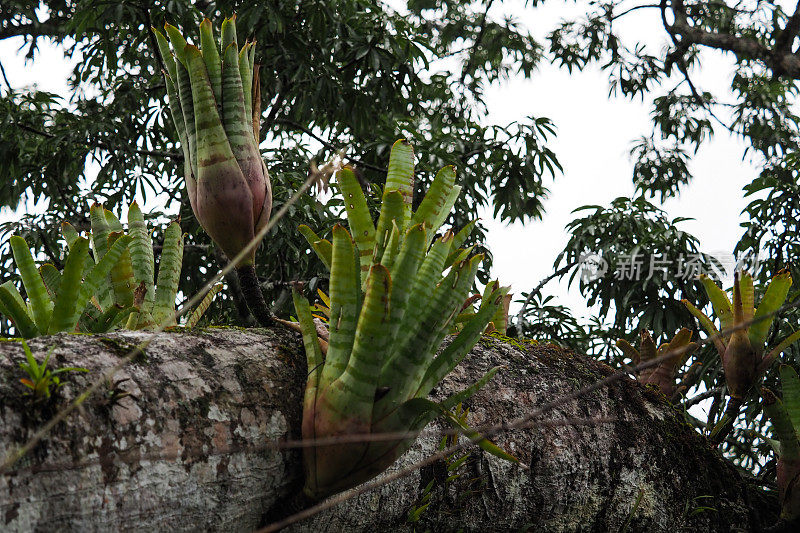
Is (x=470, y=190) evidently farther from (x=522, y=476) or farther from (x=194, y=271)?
(x=522, y=476)

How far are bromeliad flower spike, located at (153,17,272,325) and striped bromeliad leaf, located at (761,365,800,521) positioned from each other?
4.42 feet

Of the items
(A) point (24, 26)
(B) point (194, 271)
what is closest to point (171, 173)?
(B) point (194, 271)

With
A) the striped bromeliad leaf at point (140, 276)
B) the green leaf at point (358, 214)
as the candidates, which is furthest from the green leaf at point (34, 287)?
the green leaf at point (358, 214)

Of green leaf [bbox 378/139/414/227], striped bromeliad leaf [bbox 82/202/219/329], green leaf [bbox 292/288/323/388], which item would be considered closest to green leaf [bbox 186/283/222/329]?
striped bromeliad leaf [bbox 82/202/219/329]

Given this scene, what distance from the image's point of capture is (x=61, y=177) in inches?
195

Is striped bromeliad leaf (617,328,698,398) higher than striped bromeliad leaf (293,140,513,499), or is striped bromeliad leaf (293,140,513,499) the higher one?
striped bromeliad leaf (617,328,698,398)

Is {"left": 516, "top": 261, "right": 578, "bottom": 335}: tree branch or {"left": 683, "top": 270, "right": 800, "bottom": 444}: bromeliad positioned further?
{"left": 516, "top": 261, "right": 578, "bottom": 335}: tree branch

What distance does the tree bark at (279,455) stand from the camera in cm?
A: 104

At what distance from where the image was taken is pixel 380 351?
4.00ft

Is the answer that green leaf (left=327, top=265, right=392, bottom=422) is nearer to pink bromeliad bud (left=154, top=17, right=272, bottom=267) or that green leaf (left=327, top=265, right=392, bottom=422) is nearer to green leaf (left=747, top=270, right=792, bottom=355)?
pink bromeliad bud (left=154, top=17, right=272, bottom=267)

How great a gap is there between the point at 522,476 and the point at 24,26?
20.7ft

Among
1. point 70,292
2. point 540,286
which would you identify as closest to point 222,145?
point 70,292

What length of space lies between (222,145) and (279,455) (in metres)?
0.60

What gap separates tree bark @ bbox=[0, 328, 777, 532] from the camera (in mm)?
1040
